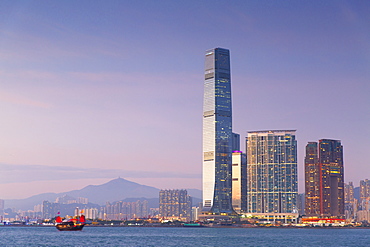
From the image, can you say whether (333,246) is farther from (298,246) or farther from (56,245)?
(56,245)

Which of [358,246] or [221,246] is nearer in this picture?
[221,246]

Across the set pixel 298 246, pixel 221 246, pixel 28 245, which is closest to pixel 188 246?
pixel 221 246

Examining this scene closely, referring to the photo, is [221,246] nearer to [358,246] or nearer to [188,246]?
[188,246]

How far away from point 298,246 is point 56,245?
60.2 metres

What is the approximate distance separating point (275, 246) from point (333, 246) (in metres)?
16.7

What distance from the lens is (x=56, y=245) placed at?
5379 inches

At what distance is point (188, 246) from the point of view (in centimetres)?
14062

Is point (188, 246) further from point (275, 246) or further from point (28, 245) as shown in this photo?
point (28, 245)

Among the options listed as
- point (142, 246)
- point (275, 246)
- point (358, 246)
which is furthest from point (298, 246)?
point (142, 246)

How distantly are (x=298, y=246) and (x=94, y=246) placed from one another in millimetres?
51387

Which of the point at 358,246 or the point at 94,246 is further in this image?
the point at 358,246

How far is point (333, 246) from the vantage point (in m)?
151

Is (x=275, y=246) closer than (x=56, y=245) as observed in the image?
No

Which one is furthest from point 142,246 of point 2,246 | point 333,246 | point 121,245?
point 333,246
